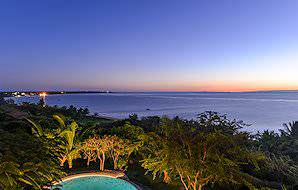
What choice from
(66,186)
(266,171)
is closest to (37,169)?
(66,186)

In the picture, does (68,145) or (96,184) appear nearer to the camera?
(96,184)

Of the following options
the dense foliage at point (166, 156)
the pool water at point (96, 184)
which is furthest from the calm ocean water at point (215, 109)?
the pool water at point (96, 184)

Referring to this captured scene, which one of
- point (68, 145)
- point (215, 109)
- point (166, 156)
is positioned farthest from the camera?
point (215, 109)

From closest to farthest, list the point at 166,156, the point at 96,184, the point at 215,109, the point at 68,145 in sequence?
the point at 166,156 < the point at 96,184 < the point at 68,145 < the point at 215,109

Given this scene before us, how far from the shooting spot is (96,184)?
41.2 ft

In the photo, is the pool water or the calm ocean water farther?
the calm ocean water

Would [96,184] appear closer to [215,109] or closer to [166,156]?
[166,156]

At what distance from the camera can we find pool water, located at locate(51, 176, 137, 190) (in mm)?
12131

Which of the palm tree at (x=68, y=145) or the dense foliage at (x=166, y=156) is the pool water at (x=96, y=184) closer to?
the dense foliage at (x=166, y=156)

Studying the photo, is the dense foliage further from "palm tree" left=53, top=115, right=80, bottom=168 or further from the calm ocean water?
the calm ocean water

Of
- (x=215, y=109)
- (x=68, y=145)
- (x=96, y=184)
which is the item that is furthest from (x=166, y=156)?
(x=215, y=109)

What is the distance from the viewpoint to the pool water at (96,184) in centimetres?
1213

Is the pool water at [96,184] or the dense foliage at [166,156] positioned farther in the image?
the pool water at [96,184]

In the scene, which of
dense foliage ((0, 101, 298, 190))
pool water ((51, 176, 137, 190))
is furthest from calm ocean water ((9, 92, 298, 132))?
pool water ((51, 176, 137, 190))
